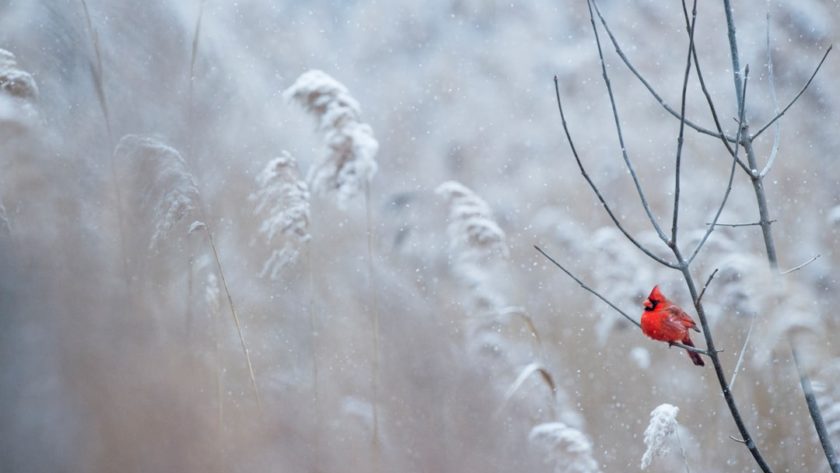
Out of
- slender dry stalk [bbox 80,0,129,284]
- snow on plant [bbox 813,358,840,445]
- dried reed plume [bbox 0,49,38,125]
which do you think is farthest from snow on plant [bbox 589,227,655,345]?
dried reed plume [bbox 0,49,38,125]

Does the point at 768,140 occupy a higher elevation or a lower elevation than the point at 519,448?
higher

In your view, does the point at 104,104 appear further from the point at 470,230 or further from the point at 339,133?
the point at 470,230

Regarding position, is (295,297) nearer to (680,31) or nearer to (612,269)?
(612,269)

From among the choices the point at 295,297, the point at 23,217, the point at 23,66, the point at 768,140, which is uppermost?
the point at 23,66

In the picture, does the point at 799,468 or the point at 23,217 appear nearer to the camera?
the point at 799,468

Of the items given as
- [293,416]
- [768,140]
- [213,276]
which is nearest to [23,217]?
[213,276]

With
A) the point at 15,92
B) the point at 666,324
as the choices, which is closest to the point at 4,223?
the point at 15,92

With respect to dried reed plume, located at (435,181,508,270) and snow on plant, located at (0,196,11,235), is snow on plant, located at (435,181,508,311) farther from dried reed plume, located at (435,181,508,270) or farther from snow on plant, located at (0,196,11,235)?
snow on plant, located at (0,196,11,235)
